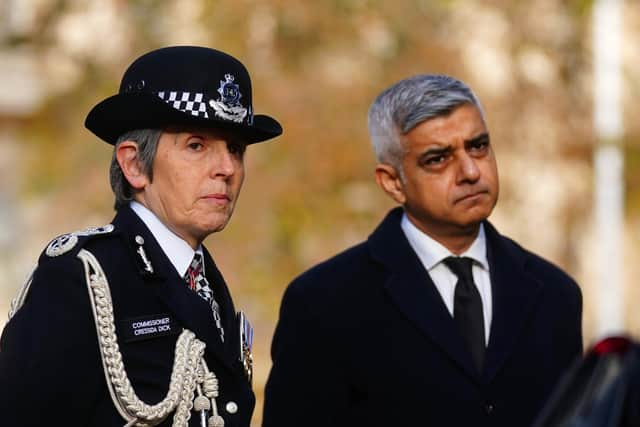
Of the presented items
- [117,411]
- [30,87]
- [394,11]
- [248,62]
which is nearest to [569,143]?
[394,11]

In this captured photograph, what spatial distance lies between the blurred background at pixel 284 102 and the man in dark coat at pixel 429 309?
494 cm

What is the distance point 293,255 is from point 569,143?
3599mm

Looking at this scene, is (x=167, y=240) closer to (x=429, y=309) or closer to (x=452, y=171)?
(x=429, y=309)

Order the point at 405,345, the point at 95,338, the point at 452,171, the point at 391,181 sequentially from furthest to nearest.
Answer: the point at 391,181 → the point at 452,171 → the point at 405,345 → the point at 95,338

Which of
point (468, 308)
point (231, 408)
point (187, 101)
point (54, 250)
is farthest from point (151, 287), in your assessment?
point (468, 308)

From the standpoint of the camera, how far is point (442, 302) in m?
4.46

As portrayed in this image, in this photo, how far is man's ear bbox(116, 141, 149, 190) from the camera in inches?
144

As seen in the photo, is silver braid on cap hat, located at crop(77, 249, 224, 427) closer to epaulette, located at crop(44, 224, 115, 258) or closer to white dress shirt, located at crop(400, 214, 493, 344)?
epaulette, located at crop(44, 224, 115, 258)

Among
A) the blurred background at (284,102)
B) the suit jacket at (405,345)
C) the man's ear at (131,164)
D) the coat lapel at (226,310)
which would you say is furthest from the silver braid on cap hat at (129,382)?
the blurred background at (284,102)

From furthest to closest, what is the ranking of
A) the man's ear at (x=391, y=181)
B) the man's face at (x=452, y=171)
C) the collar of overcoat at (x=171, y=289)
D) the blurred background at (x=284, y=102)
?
1. the blurred background at (x=284, y=102)
2. the man's ear at (x=391, y=181)
3. the man's face at (x=452, y=171)
4. the collar of overcoat at (x=171, y=289)

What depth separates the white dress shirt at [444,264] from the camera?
4.53 m

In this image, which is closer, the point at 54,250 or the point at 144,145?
the point at 54,250

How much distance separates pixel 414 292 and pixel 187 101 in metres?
1.23

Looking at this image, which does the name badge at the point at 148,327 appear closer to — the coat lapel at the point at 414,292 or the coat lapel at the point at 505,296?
the coat lapel at the point at 414,292
